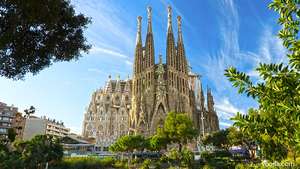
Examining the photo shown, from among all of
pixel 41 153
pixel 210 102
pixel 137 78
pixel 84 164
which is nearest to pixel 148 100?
pixel 137 78

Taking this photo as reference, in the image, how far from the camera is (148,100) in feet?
241

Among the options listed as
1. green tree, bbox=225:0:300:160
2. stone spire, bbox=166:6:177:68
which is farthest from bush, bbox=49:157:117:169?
stone spire, bbox=166:6:177:68

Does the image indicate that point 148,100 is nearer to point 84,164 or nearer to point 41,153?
point 84,164

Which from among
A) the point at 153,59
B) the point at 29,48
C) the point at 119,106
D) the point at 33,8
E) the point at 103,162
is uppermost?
the point at 153,59

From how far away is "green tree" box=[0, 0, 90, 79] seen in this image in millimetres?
8625

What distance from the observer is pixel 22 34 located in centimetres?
934

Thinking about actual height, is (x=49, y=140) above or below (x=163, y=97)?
below

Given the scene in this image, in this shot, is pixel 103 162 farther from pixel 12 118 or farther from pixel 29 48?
pixel 12 118

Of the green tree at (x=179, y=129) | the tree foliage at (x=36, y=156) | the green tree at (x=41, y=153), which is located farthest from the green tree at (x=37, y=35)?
the green tree at (x=179, y=129)

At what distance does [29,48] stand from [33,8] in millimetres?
1813

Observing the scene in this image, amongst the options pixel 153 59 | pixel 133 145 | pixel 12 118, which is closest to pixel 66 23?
pixel 133 145

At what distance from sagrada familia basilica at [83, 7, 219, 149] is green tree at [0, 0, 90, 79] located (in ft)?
196

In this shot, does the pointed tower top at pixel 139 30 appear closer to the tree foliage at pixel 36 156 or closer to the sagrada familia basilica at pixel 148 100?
the sagrada familia basilica at pixel 148 100

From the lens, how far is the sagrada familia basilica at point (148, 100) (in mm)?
71938
